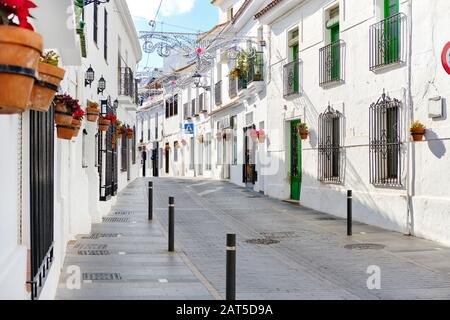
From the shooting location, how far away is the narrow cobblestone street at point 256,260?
7.36 meters

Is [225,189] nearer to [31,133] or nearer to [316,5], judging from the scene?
[316,5]

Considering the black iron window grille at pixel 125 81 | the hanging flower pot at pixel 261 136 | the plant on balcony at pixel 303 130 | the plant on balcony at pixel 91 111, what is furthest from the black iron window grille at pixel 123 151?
the plant on balcony at pixel 91 111

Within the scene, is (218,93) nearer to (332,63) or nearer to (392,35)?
(332,63)

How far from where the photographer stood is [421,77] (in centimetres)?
1186

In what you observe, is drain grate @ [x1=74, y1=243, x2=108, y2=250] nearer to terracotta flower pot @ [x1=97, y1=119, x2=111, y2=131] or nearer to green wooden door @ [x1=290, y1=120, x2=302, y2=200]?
terracotta flower pot @ [x1=97, y1=119, x2=111, y2=131]

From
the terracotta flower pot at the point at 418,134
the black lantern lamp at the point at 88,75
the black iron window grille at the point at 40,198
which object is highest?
the black lantern lamp at the point at 88,75

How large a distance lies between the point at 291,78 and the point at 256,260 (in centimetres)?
1034

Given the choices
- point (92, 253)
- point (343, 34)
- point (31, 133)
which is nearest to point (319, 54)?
point (343, 34)

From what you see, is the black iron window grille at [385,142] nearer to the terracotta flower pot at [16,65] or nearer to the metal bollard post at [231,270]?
the metal bollard post at [231,270]

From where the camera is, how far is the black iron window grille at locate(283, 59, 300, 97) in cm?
1831

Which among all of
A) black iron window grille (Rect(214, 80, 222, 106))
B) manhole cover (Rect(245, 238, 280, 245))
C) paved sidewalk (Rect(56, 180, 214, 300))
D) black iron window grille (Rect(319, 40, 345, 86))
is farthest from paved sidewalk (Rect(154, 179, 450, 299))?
black iron window grille (Rect(214, 80, 222, 106))

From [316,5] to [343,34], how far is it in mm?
2155

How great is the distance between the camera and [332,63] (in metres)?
15.8

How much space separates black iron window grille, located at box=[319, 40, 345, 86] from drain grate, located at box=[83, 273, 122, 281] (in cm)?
923
